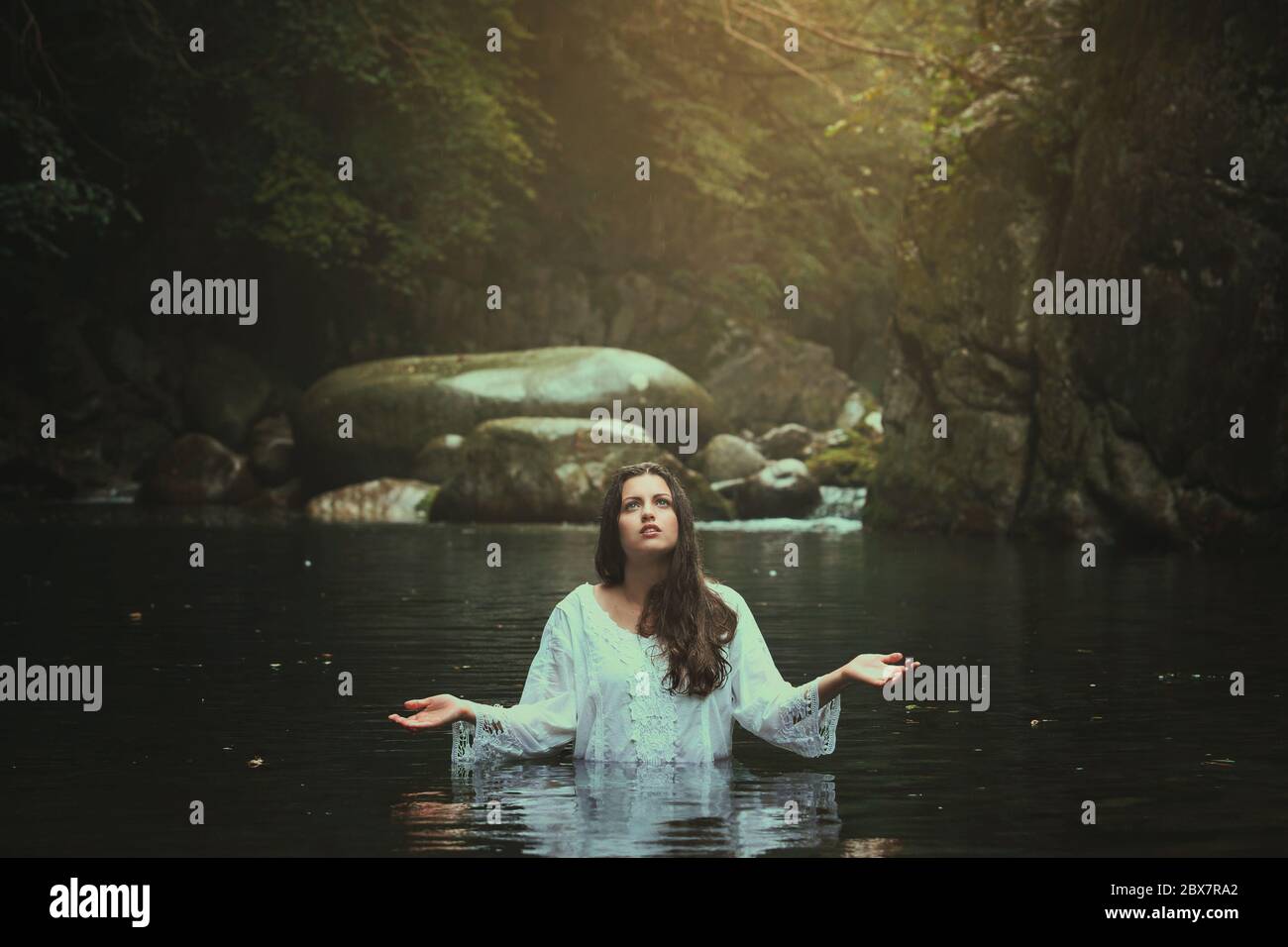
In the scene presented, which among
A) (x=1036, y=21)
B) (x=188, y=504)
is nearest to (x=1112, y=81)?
(x=1036, y=21)

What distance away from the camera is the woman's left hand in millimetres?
6262

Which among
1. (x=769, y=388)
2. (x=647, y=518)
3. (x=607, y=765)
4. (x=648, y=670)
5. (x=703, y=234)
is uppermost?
(x=703, y=234)

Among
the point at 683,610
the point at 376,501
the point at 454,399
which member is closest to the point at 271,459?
the point at 454,399

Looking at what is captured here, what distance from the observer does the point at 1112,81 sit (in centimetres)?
2311

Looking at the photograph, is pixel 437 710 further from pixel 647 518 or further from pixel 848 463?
pixel 848 463

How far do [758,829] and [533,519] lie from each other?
22959 millimetres

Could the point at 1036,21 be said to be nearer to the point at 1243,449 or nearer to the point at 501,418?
the point at 1243,449

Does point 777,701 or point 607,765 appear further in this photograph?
point 607,765

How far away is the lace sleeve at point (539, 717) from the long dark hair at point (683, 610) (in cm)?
31

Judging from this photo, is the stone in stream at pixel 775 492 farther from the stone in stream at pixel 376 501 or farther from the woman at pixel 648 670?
the woman at pixel 648 670

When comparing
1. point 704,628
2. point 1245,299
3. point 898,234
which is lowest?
point 704,628

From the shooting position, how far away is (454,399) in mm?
32875

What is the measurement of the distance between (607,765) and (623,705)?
243 millimetres

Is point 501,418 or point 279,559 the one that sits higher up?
point 501,418
